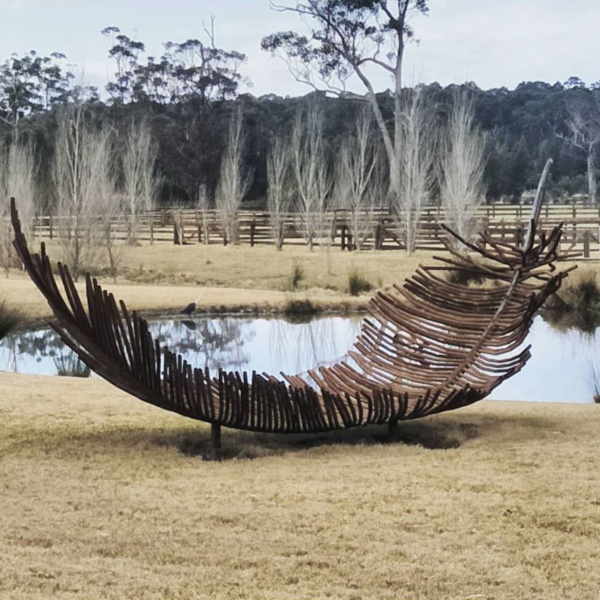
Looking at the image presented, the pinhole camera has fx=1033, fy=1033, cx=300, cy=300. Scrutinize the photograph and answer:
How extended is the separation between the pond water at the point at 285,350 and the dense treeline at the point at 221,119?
41.8ft

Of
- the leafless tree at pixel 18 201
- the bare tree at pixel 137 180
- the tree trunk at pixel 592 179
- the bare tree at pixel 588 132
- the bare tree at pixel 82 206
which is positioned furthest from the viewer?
the bare tree at pixel 588 132

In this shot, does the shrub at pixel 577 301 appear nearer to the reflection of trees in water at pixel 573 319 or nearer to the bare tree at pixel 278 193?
the reflection of trees in water at pixel 573 319

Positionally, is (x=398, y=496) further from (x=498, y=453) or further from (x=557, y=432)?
(x=557, y=432)

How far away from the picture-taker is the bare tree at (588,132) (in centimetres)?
2353

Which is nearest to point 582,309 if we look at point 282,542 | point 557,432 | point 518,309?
point 518,309

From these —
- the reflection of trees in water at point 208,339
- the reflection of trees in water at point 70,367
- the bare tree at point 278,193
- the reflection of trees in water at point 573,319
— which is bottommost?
the reflection of trees in water at point 70,367

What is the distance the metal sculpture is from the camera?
145 inches

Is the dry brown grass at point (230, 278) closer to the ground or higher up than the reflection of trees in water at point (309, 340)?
higher up

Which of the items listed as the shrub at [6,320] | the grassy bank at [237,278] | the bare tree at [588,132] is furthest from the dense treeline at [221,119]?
the shrub at [6,320]

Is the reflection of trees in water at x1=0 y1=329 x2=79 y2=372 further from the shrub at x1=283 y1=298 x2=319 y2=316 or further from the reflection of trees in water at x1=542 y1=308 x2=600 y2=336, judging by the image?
the reflection of trees in water at x1=542 y1=308 x2=600 y2=336

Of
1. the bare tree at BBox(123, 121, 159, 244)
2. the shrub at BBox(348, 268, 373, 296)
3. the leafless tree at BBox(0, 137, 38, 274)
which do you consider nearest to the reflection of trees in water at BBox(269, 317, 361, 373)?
the shrub at BBox(348, 268, 373, 296)

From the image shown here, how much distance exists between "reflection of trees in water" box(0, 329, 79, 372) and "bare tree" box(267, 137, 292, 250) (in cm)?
806

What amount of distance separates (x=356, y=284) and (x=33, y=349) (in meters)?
4.35

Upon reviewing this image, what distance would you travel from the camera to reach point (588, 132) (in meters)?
24.3
